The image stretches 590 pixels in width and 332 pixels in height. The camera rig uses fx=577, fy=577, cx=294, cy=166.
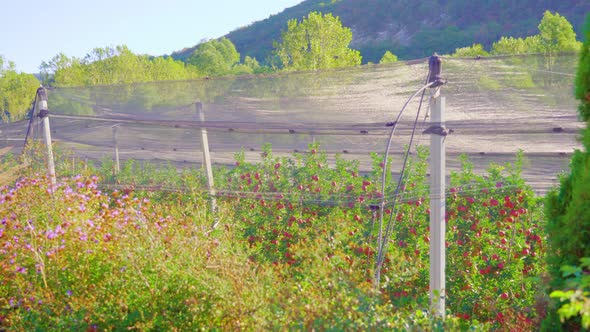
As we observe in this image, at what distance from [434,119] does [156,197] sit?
108 inches

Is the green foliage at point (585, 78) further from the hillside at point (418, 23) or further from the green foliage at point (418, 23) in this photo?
the hillside at point (418, 23)

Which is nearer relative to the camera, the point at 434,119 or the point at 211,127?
the point at 434,119

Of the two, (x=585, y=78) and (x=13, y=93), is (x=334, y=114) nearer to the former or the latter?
(x=585, y=78)

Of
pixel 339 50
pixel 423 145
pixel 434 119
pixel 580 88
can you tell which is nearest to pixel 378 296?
pixel 580 88

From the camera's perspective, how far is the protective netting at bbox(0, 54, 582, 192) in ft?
11.3

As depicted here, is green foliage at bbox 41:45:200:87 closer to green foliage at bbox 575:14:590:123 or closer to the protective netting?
the protective netting

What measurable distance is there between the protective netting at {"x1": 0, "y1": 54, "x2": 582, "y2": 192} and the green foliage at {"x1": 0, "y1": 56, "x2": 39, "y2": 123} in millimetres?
23375

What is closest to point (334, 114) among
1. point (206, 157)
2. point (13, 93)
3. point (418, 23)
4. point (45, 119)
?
point (206, 157)

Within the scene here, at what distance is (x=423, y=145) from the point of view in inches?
158

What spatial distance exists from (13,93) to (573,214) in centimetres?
2874

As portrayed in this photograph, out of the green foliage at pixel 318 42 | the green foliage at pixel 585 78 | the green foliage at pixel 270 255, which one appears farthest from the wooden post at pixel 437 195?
the green foliage at pixel 318 42

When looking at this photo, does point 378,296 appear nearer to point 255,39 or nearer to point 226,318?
point 226,318

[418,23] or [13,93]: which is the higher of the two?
[418,23]

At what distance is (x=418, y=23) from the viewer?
61938 mm
